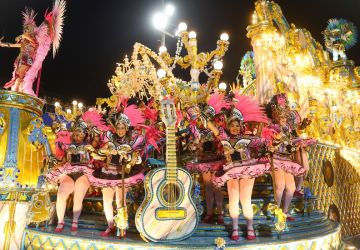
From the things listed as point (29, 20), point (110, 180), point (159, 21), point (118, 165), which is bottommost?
point (110, 180)

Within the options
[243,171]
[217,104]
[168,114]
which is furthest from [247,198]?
[217,104]

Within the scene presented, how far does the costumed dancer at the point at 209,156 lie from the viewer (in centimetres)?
501

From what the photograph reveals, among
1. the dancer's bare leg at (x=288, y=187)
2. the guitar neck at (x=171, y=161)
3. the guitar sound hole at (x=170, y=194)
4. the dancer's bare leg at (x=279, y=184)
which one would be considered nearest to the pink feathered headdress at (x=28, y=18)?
the guitar neck at (x=171, y=161)

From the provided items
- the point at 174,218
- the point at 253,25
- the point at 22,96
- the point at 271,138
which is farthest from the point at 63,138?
the point at 253,25

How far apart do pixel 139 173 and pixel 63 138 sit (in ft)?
5.60

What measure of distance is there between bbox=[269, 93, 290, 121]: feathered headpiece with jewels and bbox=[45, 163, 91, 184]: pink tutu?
3284 mm

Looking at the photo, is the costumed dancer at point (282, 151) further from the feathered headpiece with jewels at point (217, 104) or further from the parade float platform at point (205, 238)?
the feathered headpiece with jewels at point (217, 104)

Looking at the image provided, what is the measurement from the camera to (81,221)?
541 cm

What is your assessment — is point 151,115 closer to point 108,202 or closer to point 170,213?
point 108,202

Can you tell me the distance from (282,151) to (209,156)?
1182 millimetres

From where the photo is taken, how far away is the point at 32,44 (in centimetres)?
617

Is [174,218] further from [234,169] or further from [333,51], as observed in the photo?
[333,51]

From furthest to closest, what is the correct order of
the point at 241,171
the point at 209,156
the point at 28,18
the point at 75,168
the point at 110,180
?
1. the point at 28,18
2. the point at 209,156
3. the point at 75,168
4. the point at 110,180
5. the point at 241,171

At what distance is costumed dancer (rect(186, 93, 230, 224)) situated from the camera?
501 cm
